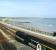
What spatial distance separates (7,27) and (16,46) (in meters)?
0.56

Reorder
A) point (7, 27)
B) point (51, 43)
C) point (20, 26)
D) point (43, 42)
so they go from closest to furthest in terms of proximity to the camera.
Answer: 1. point (51, 43)
2. point (43, 42)
3. point (7, 27)
4. point (20, 26)

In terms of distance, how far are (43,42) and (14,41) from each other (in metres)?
0.59

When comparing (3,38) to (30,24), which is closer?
(3,38)

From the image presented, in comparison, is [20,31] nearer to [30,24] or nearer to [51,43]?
[30,24]

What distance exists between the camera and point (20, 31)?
2.95 meters

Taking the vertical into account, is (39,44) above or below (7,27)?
below

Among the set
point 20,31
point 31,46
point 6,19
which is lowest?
point 31,46

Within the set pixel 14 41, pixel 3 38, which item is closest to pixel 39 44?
pixel 14 41

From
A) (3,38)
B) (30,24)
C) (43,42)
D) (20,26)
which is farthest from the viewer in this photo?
(30,24)

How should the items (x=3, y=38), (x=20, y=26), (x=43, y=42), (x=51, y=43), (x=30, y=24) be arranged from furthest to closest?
(x=30, y=24), (x=20, y=26), (x=3, y=38), (x=43, y=42), (x=51, y=43)

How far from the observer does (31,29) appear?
338cm

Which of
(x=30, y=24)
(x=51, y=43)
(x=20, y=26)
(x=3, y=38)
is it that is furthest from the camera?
(x=30, y=24)

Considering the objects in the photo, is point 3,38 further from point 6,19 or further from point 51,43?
point 51,43

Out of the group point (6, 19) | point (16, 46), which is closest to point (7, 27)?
point (6, 19)
